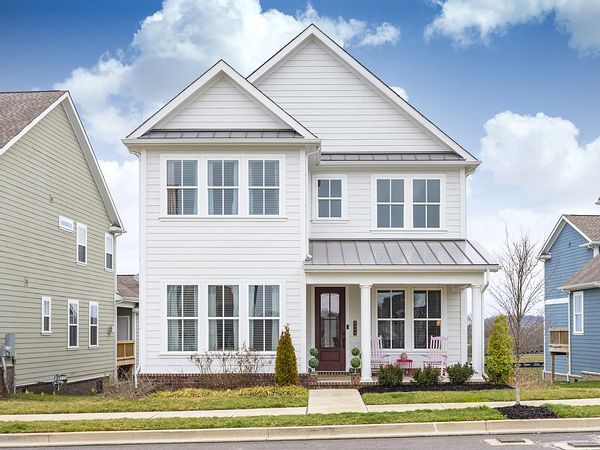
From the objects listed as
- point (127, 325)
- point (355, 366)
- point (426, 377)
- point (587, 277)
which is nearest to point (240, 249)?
point (355, 366)

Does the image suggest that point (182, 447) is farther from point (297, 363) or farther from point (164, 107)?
point (164, 107)

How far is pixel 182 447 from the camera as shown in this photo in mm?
12344

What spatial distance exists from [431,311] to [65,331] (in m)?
12.6

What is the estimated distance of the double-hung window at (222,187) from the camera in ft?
66.3

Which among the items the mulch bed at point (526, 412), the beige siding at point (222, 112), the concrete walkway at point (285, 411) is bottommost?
the concrete walkway at point (285, 411)

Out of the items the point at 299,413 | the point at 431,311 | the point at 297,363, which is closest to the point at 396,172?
the point at 431,311

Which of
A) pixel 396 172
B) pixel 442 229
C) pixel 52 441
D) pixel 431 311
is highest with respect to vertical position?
pixel 396 172

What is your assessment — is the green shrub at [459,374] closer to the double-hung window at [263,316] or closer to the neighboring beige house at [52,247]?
the double-hung window at [263,316]

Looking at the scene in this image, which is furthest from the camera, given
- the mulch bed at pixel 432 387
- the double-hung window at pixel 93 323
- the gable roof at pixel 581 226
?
the gable roof at pixel 581 226

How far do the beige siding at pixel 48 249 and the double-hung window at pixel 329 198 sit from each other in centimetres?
899

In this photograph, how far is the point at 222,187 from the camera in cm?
2022

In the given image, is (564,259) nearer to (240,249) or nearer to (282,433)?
(240,249)

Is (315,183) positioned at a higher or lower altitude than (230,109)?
lower

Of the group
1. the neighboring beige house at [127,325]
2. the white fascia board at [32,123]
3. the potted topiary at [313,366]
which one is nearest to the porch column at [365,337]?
the potted topiary at [313,366]
